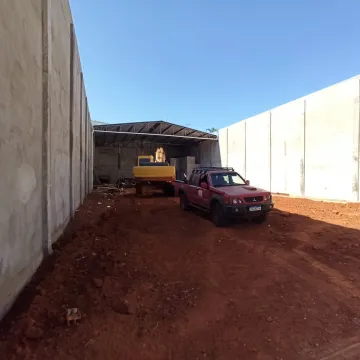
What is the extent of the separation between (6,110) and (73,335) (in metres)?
2.68

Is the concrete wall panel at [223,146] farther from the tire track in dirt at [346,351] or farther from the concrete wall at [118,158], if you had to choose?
the tire track in dirt at [346,351]

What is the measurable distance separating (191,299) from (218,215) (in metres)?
4.47

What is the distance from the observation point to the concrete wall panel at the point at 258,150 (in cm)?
2122

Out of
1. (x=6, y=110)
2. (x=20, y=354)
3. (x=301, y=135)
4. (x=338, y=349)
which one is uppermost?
(x=301, y=135)

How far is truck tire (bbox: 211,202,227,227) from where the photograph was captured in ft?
27.5

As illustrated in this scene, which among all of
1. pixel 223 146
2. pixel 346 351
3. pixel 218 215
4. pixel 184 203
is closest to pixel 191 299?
pixel 346 351

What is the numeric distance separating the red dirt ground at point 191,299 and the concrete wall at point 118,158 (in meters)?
30.5

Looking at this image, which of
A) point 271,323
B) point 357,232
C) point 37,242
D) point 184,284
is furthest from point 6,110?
point 357,232

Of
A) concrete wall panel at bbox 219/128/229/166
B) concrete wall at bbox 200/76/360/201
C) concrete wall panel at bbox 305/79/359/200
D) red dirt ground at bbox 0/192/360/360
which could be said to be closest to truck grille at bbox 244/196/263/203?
red dirt ground at bbox 0/192/360/360

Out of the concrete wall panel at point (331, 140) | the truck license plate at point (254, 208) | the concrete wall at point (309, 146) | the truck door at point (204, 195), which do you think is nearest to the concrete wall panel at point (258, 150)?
the concrete wall at point (309, 146)

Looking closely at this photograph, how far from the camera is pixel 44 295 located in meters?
3.84

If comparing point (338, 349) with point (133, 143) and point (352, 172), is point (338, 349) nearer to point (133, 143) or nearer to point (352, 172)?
point (352, 172)

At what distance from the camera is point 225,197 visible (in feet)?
26.9

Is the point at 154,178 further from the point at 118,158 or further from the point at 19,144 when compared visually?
the point at 118,158
